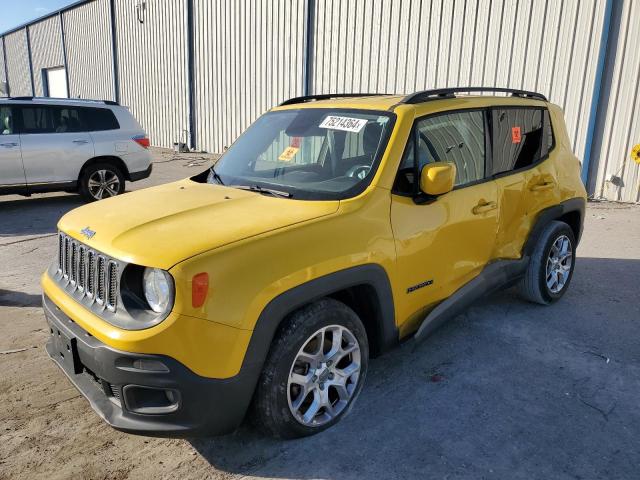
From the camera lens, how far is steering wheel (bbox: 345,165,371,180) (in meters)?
3.10

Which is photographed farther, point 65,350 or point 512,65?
point 512,65

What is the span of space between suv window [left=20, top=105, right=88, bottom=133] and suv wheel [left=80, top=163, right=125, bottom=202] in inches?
28.3

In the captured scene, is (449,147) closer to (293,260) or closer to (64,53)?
(293,260)

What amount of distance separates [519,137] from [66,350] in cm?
361

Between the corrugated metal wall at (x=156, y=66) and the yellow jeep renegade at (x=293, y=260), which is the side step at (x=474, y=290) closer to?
the yellow jeep renegade at (x=293, y=260)

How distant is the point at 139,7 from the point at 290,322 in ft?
65.3

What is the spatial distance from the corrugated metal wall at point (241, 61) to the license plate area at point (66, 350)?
11.8 metres

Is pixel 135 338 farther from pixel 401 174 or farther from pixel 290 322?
pixel 401 174

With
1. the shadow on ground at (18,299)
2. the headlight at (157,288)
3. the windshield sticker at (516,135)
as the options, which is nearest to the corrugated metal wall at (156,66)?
the shadow on ground at (18,299)

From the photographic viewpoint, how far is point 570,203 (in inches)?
184

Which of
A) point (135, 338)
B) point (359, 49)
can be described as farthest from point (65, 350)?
point (359, 49)

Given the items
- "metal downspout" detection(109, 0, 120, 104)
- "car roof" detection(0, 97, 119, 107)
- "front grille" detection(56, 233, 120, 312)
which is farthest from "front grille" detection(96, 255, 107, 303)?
"metal downspout" detection(109, 0, 120, 104)

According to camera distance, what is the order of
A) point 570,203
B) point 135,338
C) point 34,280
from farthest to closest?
point 34,280 → point 570,203 → point 135,338

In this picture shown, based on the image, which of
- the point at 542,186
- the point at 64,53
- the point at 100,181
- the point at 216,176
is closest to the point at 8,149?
the point at 100,181
